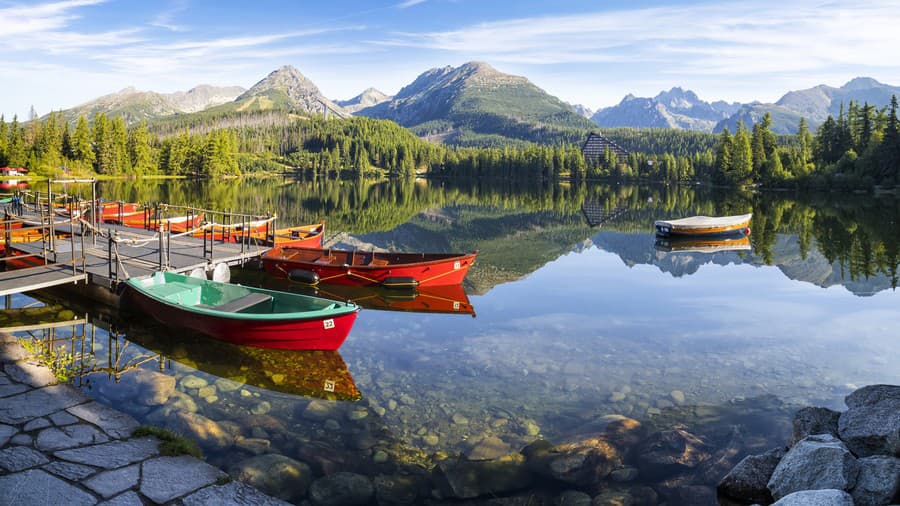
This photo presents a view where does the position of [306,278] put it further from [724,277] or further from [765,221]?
[765,221]

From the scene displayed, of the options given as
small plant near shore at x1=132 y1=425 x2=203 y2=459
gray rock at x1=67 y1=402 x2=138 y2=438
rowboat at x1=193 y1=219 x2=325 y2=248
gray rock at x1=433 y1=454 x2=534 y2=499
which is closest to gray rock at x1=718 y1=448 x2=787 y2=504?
gray rock at x1=433 y1=454 x2=534 y2=499

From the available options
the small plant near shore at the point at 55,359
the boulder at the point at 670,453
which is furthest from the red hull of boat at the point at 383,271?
the boulder at the point at 670,453

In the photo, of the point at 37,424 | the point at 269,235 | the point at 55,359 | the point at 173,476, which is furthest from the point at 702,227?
the point at 37,424

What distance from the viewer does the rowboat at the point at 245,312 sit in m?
15.5

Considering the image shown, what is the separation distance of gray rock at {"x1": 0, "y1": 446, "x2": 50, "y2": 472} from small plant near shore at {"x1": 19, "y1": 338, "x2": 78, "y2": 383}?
439 cm

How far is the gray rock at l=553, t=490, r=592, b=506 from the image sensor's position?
923cm

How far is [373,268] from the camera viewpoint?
25.3m

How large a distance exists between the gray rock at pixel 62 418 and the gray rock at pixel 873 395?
14.2m

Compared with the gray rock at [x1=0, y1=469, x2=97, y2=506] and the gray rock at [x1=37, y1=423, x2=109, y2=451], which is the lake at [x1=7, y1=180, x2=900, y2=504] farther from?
the gray rock at [x1=0, y1=469, x2=97, y2=506]

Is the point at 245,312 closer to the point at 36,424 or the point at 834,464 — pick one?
the point at 36,424

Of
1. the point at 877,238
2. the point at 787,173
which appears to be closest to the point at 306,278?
the point at 877,238

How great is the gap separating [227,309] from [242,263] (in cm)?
1003

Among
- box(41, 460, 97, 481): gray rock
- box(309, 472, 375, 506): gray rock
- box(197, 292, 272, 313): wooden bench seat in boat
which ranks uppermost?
box(197, 292, 272, 313): wooden bench seat in boat

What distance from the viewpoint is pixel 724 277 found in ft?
99.3
